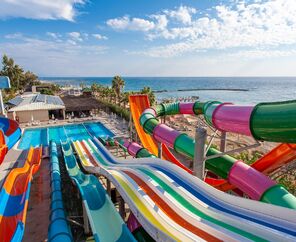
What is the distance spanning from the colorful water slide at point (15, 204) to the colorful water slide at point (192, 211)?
12.4 ft

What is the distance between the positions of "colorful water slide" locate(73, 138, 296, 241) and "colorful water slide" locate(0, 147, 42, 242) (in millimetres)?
3786

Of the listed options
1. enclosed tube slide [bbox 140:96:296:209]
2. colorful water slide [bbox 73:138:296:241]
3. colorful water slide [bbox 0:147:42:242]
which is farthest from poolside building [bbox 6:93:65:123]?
colorful water slide [bbox 73:138:296:241]

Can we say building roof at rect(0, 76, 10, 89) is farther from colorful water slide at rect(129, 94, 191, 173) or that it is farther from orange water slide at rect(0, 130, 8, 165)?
colorful water slide at rect(129, 94, 191, 173)

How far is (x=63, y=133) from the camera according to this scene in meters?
25.5

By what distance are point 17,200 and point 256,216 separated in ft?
31.1

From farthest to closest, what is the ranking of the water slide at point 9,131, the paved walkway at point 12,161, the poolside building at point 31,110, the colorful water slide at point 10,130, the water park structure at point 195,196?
the poolside building at point 31,110 → the paved walkway at point 12,161 → the colorful water slide at point 10,130 → the water slide at point 9,131 → the water park structure at point 195,196

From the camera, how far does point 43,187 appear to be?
12734 millimetres

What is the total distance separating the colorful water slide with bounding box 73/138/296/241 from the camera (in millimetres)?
4297

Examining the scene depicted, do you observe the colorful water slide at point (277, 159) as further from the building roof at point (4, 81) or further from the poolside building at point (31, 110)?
the poolside building at point (31, 110)

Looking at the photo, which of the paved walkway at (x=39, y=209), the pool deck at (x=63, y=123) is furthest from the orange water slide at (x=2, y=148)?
the pool deck at (x=63, y=123)

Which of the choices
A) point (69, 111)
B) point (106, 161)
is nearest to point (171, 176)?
point (106, 161)

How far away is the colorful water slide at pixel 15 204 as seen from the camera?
7.70 meters

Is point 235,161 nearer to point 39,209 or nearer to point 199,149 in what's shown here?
point 199,149

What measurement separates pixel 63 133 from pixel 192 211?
890 inches
